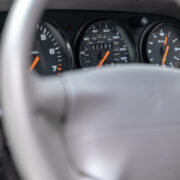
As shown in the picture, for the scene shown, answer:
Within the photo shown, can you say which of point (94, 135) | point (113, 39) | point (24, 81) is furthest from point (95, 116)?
point (113, 39)

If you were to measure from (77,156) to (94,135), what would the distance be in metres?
0.05

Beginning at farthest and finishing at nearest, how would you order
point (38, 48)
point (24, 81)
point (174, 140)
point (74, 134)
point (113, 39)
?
point (113, 39) → point (38, 48) → point (174, 140) → point (74, 134) → point (24, 81)

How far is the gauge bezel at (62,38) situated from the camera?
1585mm

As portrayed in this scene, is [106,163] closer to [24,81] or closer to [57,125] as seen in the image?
[57,125]

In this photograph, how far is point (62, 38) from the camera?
63.6 inches

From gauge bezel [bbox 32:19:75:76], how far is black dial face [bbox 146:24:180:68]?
1.35ft

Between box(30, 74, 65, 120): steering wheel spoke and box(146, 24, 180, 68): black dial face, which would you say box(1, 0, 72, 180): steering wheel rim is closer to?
box(30, 74, 65, 120): steering wheel spoke

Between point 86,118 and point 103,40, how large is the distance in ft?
3.63

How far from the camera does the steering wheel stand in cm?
59

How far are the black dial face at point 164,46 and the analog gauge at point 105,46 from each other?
11 cm

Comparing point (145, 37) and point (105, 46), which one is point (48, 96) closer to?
point (105, 46)

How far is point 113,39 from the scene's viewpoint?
1799 mm

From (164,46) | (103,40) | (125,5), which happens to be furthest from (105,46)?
(164,46)

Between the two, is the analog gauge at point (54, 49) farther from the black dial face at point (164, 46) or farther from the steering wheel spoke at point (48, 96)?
the steering wheel spoke at point (48, 96)
